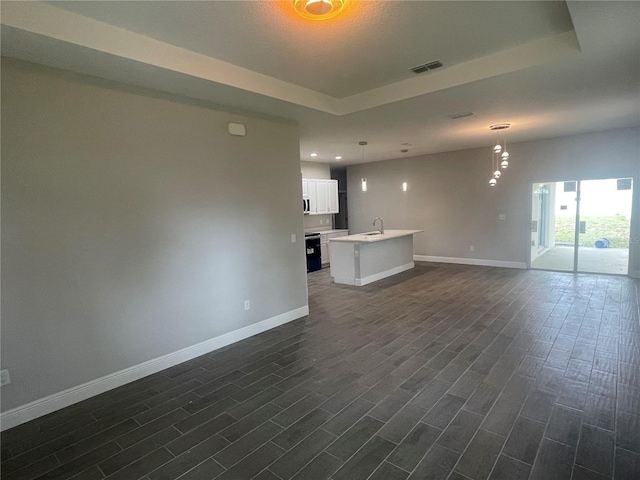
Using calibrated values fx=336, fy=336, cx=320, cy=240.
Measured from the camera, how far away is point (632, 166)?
247 inches

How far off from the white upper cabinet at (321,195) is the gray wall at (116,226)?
4.18 metres

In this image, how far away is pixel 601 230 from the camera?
6.79 meters

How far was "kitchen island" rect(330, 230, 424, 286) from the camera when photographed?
21.6 ft

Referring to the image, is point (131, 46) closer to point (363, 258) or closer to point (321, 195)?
point (363, 258)

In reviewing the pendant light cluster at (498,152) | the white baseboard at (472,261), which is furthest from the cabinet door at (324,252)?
the pendant light cluster at (498,152)

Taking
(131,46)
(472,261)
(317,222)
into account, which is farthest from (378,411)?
(317,222)

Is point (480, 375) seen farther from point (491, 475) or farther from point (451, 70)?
point (451, 70)

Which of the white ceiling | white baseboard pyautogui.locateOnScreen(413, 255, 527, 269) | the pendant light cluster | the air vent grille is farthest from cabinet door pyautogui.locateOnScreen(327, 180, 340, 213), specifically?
the air vent grille

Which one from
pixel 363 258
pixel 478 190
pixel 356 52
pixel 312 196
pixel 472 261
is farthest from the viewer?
pixel 312 196

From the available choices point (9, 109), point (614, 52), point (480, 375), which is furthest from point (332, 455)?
point (614, 52)

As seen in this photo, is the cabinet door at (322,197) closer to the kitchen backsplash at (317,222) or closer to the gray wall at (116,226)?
the kitchen backsplash at (317,222)

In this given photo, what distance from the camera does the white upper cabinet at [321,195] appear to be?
28.0 feet

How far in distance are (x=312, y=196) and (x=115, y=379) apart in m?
6.26

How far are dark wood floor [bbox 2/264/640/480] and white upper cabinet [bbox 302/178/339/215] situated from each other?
4.66 metres
